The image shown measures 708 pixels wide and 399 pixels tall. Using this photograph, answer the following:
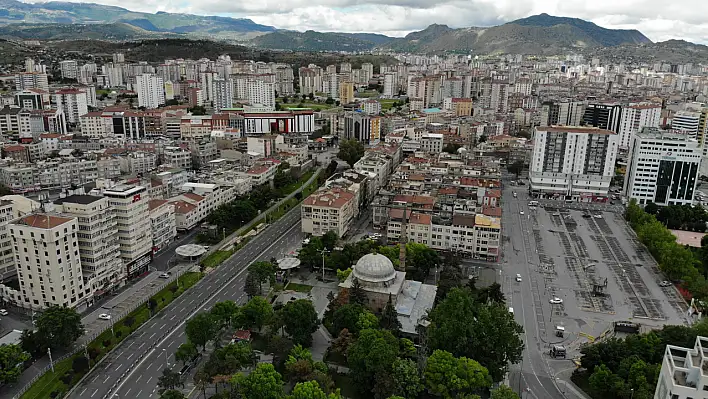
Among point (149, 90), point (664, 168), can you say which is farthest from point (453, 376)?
point (149, 90)

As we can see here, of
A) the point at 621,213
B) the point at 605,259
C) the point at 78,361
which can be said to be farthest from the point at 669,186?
the point at 78,361

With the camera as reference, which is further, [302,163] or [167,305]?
[302,163]

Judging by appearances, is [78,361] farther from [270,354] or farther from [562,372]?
[562,372]

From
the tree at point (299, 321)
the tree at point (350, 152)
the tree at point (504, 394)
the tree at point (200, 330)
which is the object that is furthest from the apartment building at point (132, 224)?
the tree at point (350, 152)

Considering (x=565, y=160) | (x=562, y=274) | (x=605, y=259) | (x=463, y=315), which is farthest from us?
(x=565, y=160)

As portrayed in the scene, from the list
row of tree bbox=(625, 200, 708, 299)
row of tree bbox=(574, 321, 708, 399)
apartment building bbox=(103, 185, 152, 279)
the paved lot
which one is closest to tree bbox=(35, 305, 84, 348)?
apartment building bbox=(103, 185, 152, 279)

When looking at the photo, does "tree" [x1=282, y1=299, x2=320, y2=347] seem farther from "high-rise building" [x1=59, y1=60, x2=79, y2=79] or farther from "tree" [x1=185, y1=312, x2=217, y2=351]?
"high-rise building" [x1=59, y1=60, x2=79, y2=79]

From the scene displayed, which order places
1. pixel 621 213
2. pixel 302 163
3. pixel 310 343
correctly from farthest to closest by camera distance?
pixel 302 163, pixel 621 213, pixel 310 343
